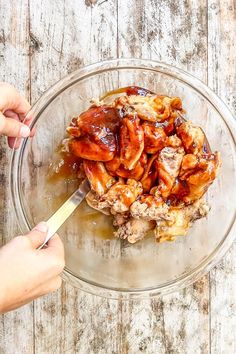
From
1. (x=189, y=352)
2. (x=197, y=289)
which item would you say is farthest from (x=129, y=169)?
(x=189, y=352)

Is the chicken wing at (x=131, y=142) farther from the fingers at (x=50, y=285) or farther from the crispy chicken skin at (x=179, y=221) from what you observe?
the fingers at (x=50, y=285)

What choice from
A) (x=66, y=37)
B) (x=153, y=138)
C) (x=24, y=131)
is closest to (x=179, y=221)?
(x=153, y=138)

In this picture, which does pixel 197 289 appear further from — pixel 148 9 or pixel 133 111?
pixel 148 9

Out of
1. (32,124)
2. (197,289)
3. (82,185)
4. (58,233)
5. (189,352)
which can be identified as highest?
(32,124)

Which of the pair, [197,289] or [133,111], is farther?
[197,289]

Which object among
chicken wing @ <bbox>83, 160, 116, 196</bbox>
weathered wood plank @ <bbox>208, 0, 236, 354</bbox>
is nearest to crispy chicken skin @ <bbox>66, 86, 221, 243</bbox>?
chicken wing @ <bbox>83, 160, 116, 196</bbox>

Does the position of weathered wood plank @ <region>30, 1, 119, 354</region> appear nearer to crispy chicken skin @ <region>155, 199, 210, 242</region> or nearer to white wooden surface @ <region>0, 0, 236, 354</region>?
white wooden surface @ <region>0, 0, 236, 354</region>

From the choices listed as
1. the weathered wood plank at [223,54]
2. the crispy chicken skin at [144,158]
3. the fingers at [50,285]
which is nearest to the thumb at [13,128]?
the crispy chicken skin at [144,158]
